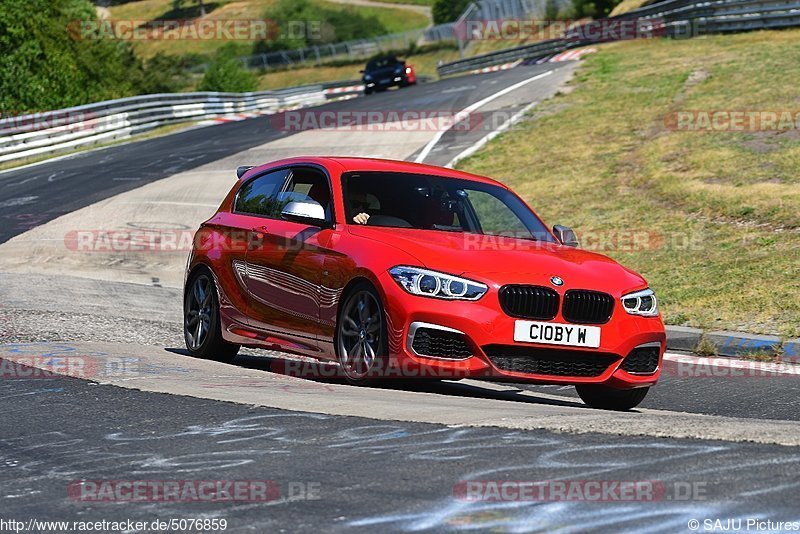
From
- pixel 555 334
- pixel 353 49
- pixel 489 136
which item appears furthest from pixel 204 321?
pixel 353 49

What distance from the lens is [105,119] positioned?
3925 cm

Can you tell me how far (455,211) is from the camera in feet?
30.9

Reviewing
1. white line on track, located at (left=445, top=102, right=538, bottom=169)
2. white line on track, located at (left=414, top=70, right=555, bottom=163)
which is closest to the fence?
white line on track, located at (left=414, top=70, right=555, bottom=163)

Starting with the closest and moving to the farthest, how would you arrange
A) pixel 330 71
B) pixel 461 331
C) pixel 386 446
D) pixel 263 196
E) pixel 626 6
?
pixel 386 446
pixel 461 331
pixel 263 196
pixel 626 6
pixel 330 71

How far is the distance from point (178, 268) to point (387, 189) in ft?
29.9

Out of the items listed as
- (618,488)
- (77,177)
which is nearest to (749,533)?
(618,488)

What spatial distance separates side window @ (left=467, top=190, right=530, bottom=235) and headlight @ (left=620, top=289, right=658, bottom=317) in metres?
1.17

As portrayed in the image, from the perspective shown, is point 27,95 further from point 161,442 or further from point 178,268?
point 161,442

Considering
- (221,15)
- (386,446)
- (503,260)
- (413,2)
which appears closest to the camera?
(386,446)

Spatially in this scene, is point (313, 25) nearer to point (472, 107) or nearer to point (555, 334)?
point (472, 107)

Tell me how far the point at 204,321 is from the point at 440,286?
10.6ft

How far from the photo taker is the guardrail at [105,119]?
35.1m

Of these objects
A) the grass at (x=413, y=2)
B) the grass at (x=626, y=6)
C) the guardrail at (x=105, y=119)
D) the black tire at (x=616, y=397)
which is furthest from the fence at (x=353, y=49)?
the black tire at (x=616, y=397)

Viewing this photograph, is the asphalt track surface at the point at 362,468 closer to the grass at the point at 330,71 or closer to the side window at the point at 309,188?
the side window at the point at 309,188
